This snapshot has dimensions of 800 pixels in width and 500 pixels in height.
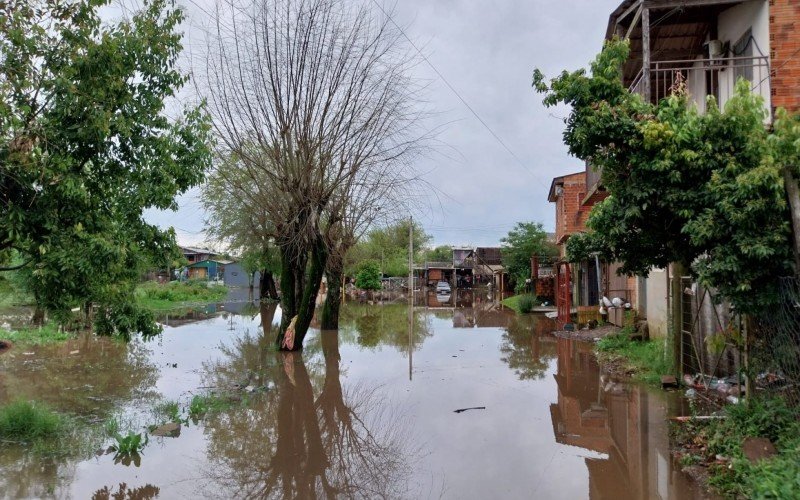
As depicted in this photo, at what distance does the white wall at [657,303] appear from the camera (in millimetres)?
13648

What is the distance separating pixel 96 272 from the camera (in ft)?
20.5

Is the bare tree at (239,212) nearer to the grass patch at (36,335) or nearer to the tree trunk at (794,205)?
the grass patch at (36,335)

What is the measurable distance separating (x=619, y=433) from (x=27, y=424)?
8.22m

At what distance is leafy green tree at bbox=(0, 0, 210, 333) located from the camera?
5.89 metres

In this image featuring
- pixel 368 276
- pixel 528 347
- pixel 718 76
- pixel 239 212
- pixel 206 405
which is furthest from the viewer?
pixel 368 276

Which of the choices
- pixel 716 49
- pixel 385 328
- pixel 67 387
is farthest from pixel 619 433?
pixel 385 328

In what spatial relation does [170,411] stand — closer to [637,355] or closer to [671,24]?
[637,355]

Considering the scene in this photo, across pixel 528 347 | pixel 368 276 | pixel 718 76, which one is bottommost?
pixel 528 347

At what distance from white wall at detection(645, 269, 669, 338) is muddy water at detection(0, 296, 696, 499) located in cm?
176

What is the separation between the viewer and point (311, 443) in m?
7.79

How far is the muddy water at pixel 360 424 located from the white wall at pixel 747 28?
5756 mm

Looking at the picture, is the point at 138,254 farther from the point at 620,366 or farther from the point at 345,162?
the point at 620,366

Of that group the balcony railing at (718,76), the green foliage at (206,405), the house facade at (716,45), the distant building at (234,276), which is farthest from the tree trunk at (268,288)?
the balcony railing at (718,76)

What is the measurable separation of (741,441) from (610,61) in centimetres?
453
